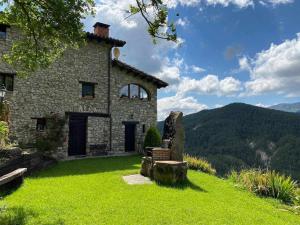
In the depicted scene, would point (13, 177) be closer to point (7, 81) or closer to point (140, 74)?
point (7, 81)

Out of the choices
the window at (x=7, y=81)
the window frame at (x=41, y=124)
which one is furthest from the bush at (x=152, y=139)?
the window at (x=7, y=81)

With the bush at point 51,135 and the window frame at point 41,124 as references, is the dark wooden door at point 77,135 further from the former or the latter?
the window frame at point 41,124

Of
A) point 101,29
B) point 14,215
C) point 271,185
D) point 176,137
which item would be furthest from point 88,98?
point 14,215

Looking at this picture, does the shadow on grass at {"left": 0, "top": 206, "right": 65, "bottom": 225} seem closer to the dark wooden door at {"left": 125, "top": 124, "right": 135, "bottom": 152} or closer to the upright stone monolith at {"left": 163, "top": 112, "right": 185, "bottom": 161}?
the upright stone monolith at {"left": 163, "top": 112, "right": 185, "bottom": 161}

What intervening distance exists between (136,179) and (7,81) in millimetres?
10583

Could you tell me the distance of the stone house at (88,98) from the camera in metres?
17.3

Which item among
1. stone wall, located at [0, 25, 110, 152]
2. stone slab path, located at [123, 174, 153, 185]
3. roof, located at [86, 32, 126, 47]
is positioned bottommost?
stone slab path, located at [123, 174, 153, 185]

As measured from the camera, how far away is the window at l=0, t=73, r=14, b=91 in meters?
16.9

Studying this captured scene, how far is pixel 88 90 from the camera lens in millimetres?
20422

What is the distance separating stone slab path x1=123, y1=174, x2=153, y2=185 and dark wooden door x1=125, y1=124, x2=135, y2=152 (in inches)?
384

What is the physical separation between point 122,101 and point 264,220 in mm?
15643

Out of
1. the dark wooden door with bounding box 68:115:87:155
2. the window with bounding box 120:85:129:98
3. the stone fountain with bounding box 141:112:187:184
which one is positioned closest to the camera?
the stone fountain with bounding box 141:112:187:184

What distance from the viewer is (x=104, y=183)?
10.6m

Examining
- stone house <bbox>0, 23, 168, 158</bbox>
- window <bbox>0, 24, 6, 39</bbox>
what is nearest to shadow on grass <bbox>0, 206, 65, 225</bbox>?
stone house <bbox>0, 23, 168, 158</bbox>
